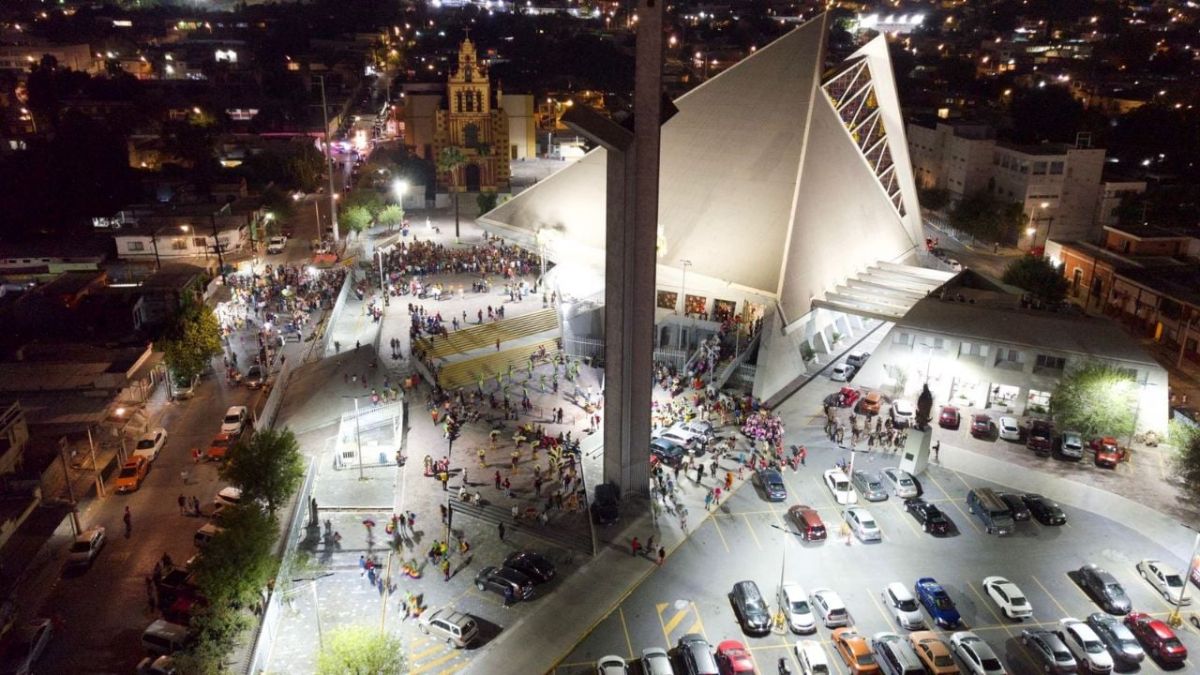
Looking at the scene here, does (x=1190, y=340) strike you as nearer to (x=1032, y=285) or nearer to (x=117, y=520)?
(x=1032, y=285)

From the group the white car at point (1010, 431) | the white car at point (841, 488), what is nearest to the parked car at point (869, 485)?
the white car at point (841, 488)

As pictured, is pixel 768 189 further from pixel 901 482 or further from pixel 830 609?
pixel 830 609

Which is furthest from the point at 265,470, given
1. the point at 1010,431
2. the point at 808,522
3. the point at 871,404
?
the point at 1010,431

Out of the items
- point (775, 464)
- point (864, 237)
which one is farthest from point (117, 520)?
point (864, 237)

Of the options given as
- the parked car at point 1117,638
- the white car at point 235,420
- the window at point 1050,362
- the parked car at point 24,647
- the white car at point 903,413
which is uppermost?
the window at point 1050,362

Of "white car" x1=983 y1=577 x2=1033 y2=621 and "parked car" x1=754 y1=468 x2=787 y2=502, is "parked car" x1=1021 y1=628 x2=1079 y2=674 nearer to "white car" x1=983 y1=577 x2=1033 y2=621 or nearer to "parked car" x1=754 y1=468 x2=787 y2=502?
"white car" x1=983 y1=577 x2=1033 y2=621

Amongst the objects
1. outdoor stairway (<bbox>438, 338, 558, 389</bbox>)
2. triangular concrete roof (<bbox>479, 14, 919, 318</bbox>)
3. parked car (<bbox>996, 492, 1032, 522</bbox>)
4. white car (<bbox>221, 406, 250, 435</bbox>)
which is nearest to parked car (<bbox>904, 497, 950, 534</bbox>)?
parked car (<bbox>996, 492, 1032, 522</bbox>)

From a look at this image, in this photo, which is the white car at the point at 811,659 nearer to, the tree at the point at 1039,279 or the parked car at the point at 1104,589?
the parked car at the point at 1104,589
